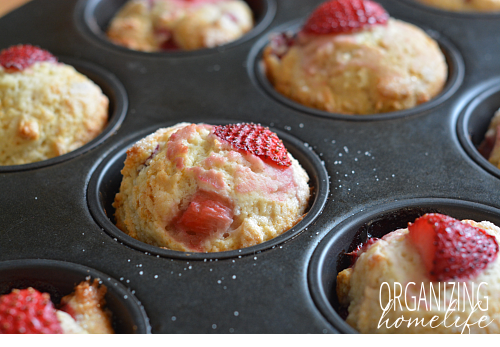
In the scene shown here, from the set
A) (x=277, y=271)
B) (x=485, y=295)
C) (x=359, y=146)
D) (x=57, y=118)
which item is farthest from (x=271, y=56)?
(x=485, y=295)

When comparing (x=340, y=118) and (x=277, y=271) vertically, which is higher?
(x=340, y=118)

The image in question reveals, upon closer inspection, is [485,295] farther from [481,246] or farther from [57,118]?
[57,118]

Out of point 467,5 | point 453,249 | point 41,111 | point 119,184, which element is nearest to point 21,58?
point 41,111

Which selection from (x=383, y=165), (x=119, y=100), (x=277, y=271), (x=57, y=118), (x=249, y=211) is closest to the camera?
(x=277, y=271)

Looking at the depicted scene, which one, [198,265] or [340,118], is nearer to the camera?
[198,265]

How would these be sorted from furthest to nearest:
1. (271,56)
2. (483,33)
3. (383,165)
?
(483,33), (271,56), (383,165)

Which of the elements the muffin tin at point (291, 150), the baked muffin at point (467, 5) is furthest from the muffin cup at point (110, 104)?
the baked muffin at point (467, 5)

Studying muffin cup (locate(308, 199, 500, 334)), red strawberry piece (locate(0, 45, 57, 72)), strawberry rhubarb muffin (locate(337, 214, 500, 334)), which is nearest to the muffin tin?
muffin cup (locate(308, 199, 500, 334))

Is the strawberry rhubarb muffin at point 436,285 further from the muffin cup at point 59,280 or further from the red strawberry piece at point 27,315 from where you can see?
the red strawberry piece at point 27,315
